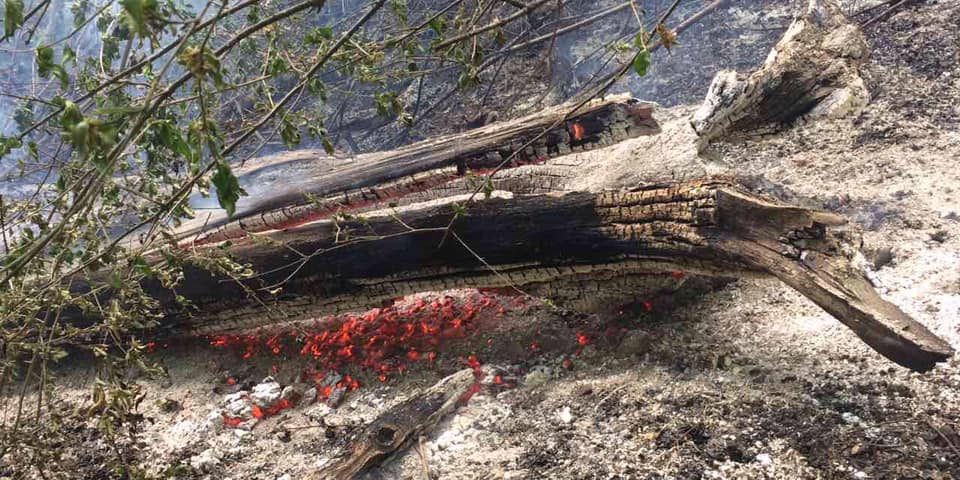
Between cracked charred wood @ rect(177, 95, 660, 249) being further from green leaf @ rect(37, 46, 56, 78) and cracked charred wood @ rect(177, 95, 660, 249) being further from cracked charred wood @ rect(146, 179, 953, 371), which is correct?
green leaf @ rect(37, 46, 56, 78)

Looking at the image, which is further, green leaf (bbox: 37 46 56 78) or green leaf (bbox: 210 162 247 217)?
green leaf (bbox: 37 46 56 78)

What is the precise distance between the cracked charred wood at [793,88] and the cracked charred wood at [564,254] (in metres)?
1.31

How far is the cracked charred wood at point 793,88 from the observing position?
3.70 m

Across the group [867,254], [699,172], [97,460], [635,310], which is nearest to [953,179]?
[867,254]

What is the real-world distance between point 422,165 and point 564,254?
4.79 ft

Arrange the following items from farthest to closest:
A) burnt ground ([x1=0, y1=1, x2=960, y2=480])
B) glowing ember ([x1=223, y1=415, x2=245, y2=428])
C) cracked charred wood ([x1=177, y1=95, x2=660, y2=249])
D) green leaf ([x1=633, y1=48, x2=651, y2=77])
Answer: cracked charred wood ([x1=177, y1=95, x2=660, y2=249]) → glowing ember ([x1=223, y1=415, x2=245, y2=428]) → burnt ground ([x1=0, y1=1, x2=960, y2=480]) → green leaf ([x1=633, y1=48, x2=651, y2=77])

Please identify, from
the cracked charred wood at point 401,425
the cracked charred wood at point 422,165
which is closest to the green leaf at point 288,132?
the cracked charred wood at point 401,425

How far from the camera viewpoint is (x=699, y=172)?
9.41 feet

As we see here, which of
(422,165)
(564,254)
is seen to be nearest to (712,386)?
(564,254)

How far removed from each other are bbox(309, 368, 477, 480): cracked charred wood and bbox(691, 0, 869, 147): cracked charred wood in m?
2.20

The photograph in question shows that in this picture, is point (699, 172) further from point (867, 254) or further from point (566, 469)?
point (566, 469)

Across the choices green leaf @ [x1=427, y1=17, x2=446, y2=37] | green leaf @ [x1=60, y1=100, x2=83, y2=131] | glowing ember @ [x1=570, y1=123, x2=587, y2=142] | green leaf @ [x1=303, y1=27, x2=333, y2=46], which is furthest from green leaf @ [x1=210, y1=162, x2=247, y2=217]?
glowing ember @ [x1=570, y1=123, x2=587, y2=142]

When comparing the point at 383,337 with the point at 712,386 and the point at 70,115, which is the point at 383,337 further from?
the point at 70,115

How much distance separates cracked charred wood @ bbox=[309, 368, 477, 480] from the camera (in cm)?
244
